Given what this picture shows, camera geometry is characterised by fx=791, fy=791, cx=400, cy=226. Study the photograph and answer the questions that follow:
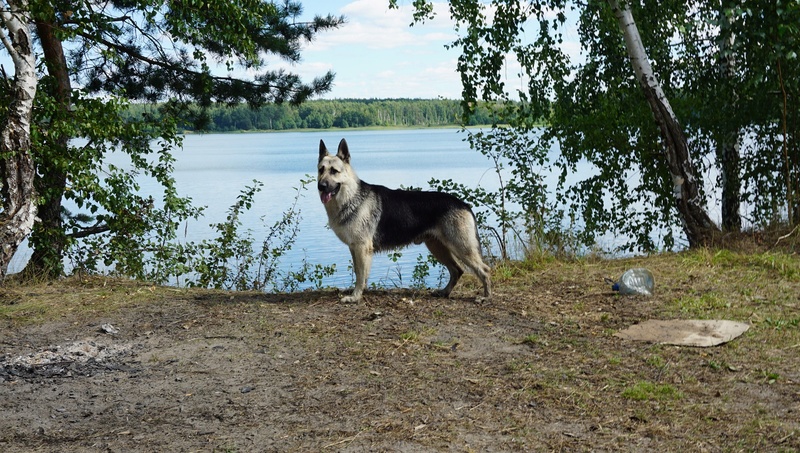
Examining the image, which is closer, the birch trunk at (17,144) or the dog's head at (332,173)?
the dog's head at (332,173)

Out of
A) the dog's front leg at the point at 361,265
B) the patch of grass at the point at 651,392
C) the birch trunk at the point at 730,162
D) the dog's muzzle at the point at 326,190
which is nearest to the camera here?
the patch of grass at the point at 651,392

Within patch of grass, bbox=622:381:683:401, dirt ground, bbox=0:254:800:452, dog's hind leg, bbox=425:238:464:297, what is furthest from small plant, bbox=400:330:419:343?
patch of grass, bbox=622:381:683:401

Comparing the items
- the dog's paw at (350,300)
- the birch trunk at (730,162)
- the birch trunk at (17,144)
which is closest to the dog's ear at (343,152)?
the dog's paw at (350,300)

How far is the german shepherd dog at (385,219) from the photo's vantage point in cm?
762

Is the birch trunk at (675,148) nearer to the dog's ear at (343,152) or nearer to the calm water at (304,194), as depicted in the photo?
the calm water at (304,194)

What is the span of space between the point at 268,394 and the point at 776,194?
27.4ft

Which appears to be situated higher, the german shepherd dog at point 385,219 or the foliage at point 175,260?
the german shepherd dog at point 385,219

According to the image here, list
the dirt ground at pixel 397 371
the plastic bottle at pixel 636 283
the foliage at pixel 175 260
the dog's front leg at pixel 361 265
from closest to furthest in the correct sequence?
1. the dirt ground at pixel 397 371
2. the dog's front leg at pixel 361 265
3. the plastic bottle at pixel 636 283
4. the foliage at pixel 175 260

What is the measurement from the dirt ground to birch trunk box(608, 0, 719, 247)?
2.06m

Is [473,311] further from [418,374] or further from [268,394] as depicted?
[268,394]

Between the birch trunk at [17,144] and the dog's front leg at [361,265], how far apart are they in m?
3.43

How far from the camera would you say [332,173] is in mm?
7555

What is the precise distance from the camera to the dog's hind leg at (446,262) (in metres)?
8.04

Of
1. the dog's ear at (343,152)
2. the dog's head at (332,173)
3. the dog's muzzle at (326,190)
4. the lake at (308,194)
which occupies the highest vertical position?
the dog's ear at (343,152)
